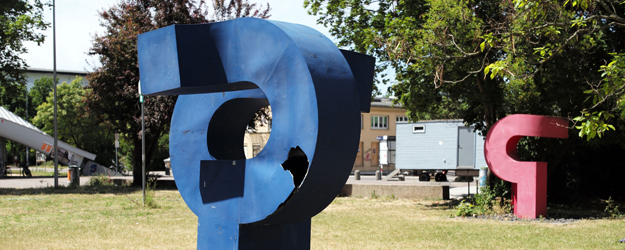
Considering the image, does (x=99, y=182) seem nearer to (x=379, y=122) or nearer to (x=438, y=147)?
(x=438, y=147)

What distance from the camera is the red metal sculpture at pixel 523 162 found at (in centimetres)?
1306

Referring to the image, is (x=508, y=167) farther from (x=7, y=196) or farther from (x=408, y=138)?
(x=408, y=138)

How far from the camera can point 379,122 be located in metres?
51.0

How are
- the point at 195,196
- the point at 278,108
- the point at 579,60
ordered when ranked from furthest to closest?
1. the point at 579,60
2. the point at 195,196
3. the point at 278,108

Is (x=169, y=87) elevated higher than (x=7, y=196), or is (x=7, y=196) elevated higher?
(x=169, y=87)

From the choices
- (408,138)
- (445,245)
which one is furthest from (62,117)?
(445,245)

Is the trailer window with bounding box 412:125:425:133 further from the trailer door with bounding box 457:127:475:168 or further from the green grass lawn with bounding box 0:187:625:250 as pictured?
the green grass lawn with bounding box 0:187:625:250

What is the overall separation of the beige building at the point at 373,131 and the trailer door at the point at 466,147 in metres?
18.3

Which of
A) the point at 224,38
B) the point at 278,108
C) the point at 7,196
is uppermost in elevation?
the point at 224,38

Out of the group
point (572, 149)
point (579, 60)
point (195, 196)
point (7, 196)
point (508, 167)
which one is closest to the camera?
point (195, 196)

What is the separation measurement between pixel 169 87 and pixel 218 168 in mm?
938

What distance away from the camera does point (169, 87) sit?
5363 mm

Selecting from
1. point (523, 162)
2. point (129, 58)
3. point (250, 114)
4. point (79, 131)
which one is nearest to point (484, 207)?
point (523, 162)

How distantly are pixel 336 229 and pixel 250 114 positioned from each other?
5.51m
